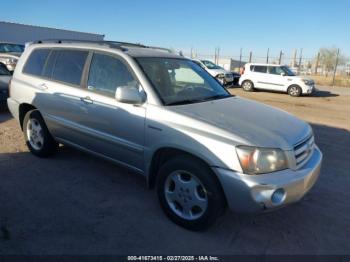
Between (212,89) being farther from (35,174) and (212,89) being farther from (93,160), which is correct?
(35,174)

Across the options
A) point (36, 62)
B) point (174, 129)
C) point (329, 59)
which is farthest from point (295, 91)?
point (329, 59)

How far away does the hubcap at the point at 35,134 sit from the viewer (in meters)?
5.29

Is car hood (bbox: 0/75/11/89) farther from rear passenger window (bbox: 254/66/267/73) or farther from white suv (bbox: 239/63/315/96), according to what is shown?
rear passenger window (bbox: 254/66/267/73)

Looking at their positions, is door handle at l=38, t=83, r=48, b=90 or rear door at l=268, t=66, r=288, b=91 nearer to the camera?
door handle at l=38, t=83, r=48, b=90

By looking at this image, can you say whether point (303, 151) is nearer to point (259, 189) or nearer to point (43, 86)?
point (259, 189)

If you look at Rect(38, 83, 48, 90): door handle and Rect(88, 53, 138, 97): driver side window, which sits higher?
Rect(88, 53, 138, 97): driver side window

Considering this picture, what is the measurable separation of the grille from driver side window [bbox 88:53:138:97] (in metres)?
1.87

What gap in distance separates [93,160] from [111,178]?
80 centimetres

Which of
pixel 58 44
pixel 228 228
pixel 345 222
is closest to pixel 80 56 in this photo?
pixel 58 44

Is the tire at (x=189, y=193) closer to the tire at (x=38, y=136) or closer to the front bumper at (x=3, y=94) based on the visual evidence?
the tire at (x=38, y=136)

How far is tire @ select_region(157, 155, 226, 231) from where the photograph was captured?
3184 millimetres

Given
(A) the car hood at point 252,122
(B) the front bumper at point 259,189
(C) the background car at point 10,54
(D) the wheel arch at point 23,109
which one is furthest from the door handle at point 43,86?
(C) the background car at point 10,54

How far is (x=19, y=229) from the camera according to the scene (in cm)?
336

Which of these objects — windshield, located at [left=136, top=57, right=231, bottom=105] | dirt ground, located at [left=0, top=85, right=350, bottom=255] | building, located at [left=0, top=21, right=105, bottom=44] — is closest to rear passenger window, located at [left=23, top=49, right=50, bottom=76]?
dirt ground, located at [left=0, top=85, right=350, bottom=255]
